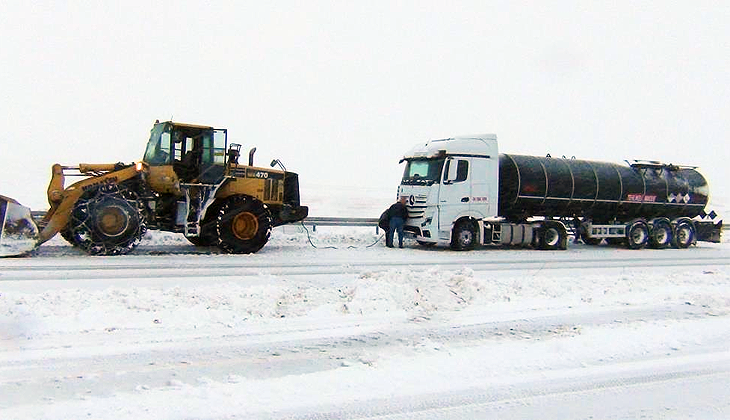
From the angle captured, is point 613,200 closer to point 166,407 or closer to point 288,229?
point 288,229

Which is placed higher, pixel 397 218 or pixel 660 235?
pixel 397 218

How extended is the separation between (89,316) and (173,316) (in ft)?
3.13

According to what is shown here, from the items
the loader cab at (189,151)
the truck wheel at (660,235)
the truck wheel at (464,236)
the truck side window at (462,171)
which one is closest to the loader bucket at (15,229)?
the loader cab at (189,151)

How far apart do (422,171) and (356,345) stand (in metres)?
13.4

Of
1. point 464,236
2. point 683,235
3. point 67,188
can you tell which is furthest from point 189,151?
point 683,235

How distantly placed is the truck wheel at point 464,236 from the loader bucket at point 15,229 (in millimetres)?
11128

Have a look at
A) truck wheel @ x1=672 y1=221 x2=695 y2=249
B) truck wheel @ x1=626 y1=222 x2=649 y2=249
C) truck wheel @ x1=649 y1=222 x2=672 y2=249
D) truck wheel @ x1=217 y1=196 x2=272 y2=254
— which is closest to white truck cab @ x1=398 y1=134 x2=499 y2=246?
truck wheel @ x1=217 y1=196 x2=272 y2=254

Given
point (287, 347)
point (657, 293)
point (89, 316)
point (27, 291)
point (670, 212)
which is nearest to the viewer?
point (287, 347)

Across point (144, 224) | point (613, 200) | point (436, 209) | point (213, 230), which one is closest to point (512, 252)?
point (436, 209)

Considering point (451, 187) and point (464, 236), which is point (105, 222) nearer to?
point (451, 187)

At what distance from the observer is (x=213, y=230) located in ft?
55.7

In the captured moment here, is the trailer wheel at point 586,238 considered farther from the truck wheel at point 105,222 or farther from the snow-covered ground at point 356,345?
the truck wheel at point 105,222

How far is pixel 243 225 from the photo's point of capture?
56.6ft

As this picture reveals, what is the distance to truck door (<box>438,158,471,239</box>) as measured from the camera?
20.1 meters
